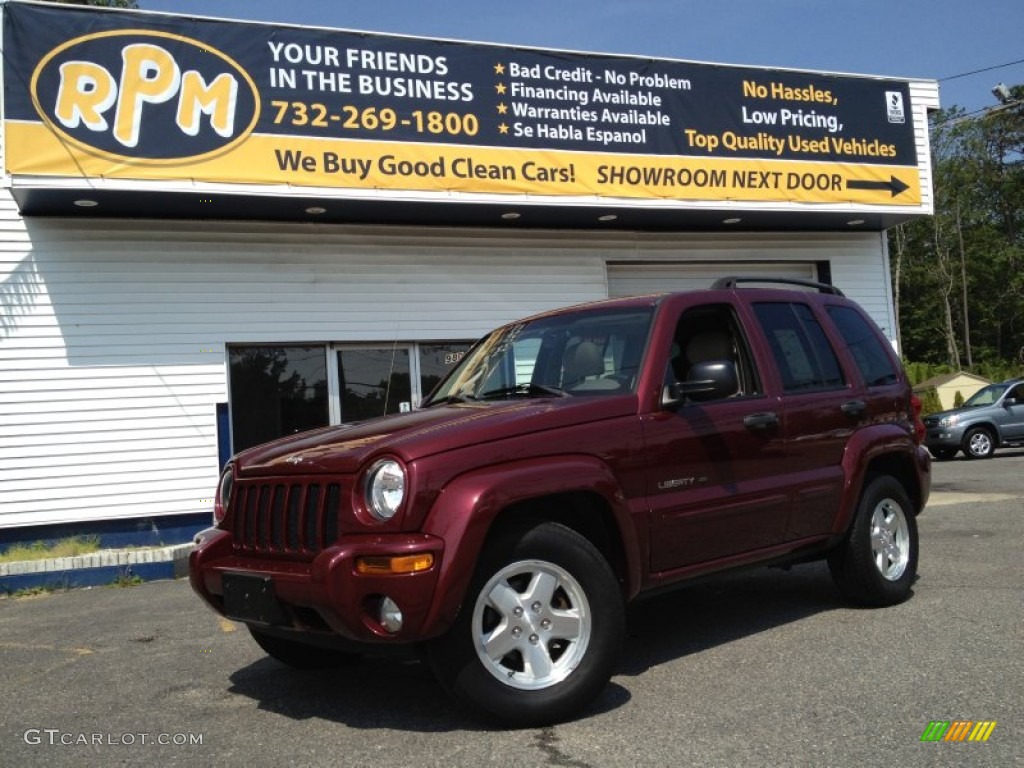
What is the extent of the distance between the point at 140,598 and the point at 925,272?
52530 mm

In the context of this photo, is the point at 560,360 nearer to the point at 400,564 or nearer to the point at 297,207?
the point at 400,564

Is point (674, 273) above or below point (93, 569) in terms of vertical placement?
above

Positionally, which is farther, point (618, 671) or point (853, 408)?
point (853, 408)

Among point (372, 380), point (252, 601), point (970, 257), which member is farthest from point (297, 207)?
point (970, 257)

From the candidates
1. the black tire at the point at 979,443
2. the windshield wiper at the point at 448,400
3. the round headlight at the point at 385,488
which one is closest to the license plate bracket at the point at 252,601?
the round headlight at the point at 385,488

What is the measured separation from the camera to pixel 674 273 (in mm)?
14055

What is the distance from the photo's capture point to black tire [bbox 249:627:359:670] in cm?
489

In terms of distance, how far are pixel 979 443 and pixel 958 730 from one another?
1737 cm

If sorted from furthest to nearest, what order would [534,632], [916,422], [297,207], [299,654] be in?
[297,207], [916,422], [299,654], [534,632]

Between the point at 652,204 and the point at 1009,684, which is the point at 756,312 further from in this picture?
the point at 652,204

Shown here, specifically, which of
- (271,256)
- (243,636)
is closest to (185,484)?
(271,256)

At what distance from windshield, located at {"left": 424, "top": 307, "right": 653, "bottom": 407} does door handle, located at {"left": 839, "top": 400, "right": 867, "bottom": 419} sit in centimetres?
146

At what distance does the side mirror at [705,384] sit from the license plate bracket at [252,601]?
1.98m
